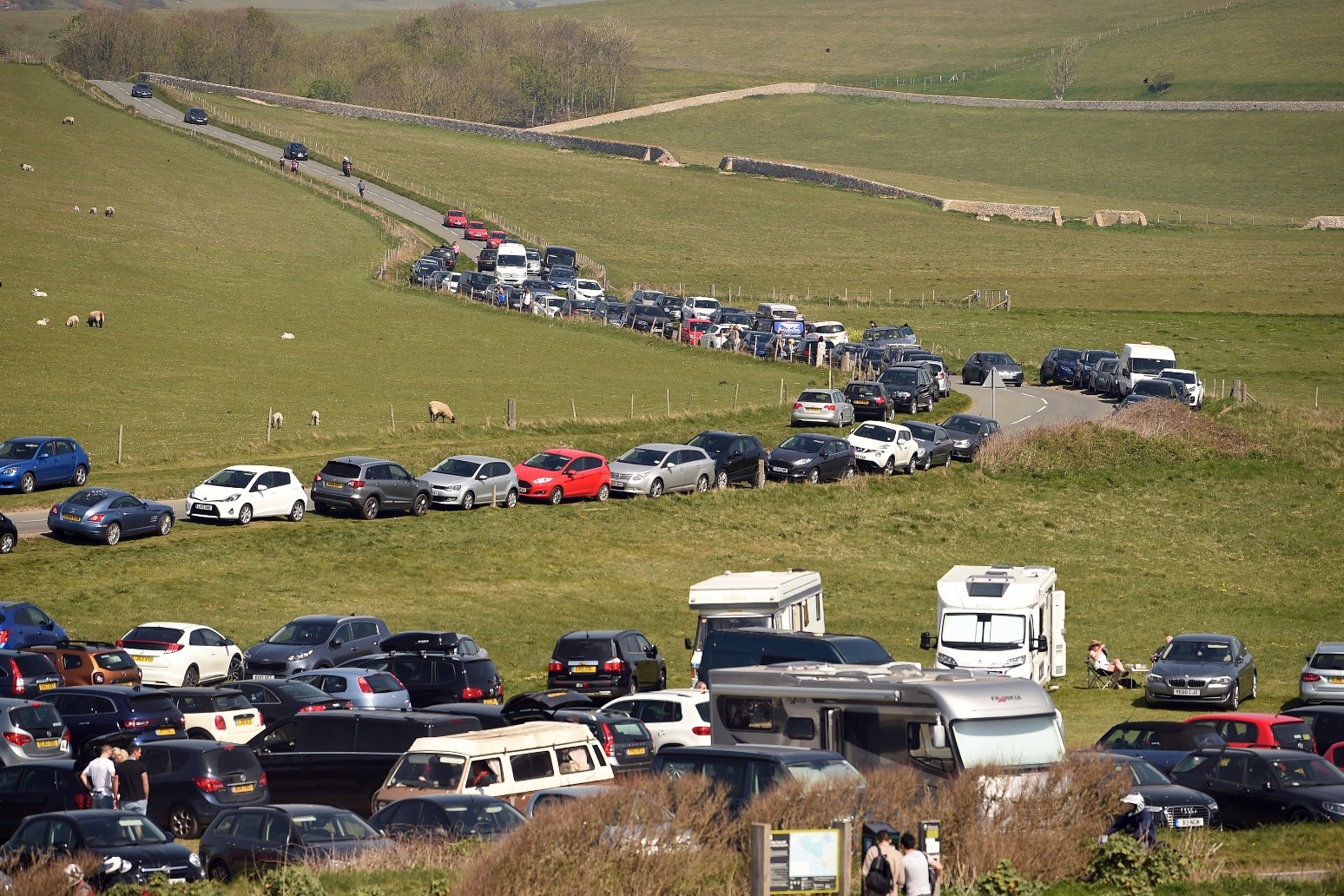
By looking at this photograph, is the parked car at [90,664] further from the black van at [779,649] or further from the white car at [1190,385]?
the white car at [1190,385]

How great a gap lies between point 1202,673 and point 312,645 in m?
17.1

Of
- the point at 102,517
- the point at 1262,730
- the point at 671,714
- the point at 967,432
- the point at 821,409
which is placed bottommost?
the point at 102,517

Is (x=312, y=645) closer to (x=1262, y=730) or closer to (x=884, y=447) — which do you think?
(x=1262, y=730)

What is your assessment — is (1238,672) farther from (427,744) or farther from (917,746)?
(427,744)

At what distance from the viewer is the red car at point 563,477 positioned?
47406mm

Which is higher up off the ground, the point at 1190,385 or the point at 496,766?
the point at 1190,385

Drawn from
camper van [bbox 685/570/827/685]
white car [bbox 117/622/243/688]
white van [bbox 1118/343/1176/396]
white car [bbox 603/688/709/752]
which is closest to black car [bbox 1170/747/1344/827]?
white car [bbox 603/688/709/752]

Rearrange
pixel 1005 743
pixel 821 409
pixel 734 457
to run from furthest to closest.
Answer: pixel 821 409
pixel 734 457
pixel 1005 743

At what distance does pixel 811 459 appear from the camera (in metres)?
51.5

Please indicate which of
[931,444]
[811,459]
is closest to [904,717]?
[811,459]

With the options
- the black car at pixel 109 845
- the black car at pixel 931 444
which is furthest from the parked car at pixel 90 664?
the black car at pixel 931 444

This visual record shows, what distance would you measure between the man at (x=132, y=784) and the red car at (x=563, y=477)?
87.2ft

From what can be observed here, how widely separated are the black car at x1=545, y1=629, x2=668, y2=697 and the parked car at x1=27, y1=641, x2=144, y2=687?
7.72m

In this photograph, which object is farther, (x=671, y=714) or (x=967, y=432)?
(x=967, y=432)
